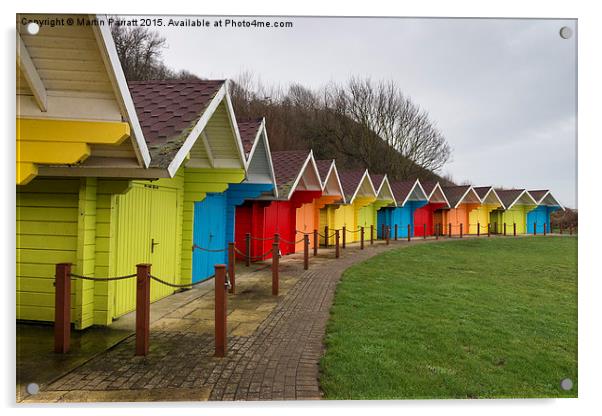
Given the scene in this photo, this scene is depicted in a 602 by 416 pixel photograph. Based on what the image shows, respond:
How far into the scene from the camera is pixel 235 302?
788cm

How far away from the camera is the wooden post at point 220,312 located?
490cm

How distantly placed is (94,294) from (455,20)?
5.53 metres

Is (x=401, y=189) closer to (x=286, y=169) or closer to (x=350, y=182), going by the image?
(x=350, y=182)

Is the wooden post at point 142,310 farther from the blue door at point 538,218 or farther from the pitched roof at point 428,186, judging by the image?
the blue door at point 538,218

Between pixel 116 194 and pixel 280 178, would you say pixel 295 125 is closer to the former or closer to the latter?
pixel 116 194

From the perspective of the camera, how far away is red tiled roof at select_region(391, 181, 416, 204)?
→ 25.8 meters

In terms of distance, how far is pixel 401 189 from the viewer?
1037 inches

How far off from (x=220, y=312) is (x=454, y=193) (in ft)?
89.3

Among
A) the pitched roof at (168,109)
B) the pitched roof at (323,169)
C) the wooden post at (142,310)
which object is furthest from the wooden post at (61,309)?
the pitched roof at (323,169)

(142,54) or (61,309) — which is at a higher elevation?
(142,54)

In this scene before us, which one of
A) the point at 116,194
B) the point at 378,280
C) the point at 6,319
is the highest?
the point at 116,194

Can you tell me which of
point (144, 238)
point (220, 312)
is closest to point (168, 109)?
point (144, 238)

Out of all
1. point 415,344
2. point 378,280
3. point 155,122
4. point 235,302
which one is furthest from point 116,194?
point 378,280

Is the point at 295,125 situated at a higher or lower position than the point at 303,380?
higher
